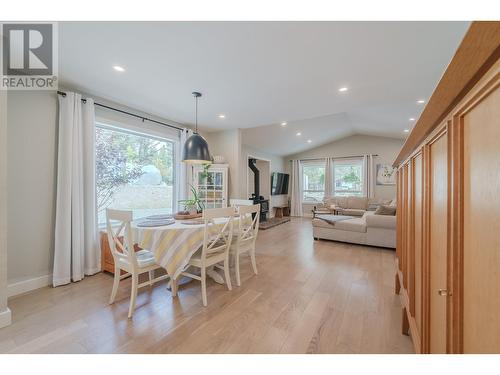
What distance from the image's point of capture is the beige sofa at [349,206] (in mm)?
6693

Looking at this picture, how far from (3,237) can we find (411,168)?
10.5 ft

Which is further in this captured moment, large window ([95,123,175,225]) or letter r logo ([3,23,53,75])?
large window ([95,123,175,225])

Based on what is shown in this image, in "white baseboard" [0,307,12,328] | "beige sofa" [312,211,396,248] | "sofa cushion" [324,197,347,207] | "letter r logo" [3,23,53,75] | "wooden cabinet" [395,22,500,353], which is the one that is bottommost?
"white baseboard" [0,307,12,328]

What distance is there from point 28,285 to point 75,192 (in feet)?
3.61

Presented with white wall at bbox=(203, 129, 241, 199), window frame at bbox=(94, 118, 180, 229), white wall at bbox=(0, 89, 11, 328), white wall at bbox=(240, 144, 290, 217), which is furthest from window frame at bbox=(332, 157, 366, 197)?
white wall at bbox=(0, 89, 11, 328)

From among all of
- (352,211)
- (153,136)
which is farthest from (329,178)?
(153,136)

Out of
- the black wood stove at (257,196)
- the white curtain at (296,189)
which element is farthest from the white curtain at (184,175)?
the white curtain at (296,189)

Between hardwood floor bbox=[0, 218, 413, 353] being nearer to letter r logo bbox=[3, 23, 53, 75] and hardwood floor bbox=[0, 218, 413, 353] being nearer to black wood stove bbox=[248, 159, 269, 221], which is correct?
letter r logo bbox=[3, 23, 53, 75]

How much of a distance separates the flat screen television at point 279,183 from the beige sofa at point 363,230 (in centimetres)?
326

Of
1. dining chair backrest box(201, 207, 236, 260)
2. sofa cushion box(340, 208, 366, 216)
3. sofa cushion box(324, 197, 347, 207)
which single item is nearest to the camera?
dining chair backrest box(201, 207, 236, 260)

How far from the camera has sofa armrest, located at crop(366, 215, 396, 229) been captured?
3.74 metres

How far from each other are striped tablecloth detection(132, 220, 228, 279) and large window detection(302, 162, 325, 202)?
696 centimetres

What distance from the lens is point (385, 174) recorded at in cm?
706

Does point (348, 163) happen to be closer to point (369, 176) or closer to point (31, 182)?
point (369, 176)
